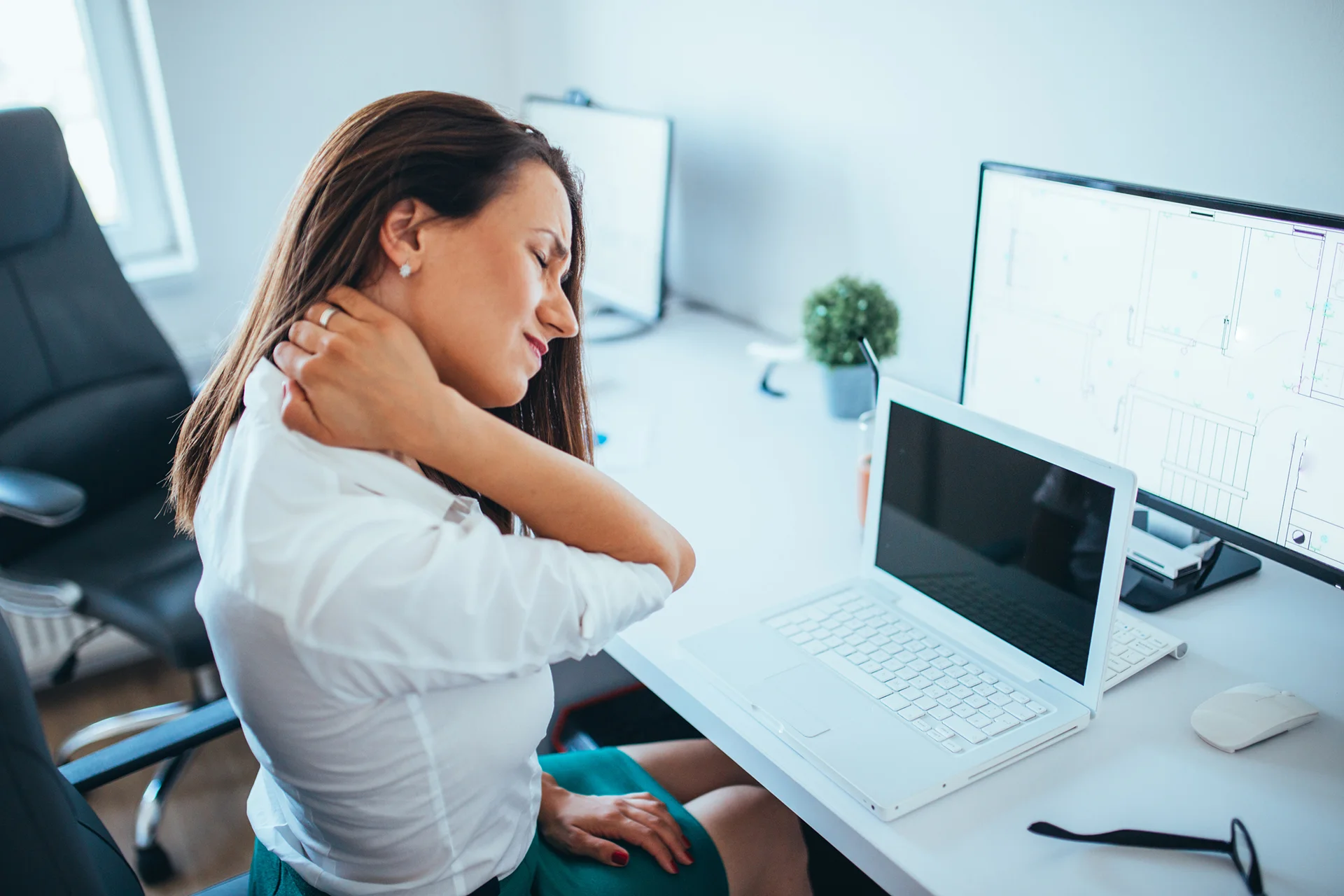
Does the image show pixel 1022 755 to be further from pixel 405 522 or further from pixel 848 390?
pixel 848 390

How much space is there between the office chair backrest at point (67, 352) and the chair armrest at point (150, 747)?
765 millimetres

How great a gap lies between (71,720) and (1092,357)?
77.8 inches

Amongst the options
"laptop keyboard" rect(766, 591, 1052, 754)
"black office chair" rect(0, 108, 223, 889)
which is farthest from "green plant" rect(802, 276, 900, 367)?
"black office chair" rect(0, 108, 223, 889)

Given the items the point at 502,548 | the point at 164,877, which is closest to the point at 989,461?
the point at 502,548

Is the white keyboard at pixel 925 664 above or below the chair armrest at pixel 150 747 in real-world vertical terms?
above

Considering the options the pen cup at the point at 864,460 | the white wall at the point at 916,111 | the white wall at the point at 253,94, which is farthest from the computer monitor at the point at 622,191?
the pen cup at the point at 864,460

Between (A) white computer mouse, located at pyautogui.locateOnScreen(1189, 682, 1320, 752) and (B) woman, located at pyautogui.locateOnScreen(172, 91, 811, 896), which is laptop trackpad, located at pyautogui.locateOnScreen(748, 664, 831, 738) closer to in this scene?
(B) woman, located at pyautogui.locateOnScreen(172, 91, 811, 896)

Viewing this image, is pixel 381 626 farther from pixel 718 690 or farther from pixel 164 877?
pixel 164 877

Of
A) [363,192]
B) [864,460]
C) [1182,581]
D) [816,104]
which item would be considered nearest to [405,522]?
[363,192]

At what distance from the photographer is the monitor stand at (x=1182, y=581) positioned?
1.15 metres

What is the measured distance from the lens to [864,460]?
1.32 meters

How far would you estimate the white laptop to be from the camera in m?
0.92

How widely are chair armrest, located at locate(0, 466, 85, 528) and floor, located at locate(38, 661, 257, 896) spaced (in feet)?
1.70

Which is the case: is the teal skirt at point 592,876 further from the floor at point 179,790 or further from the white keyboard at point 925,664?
the floor at point 179,790
